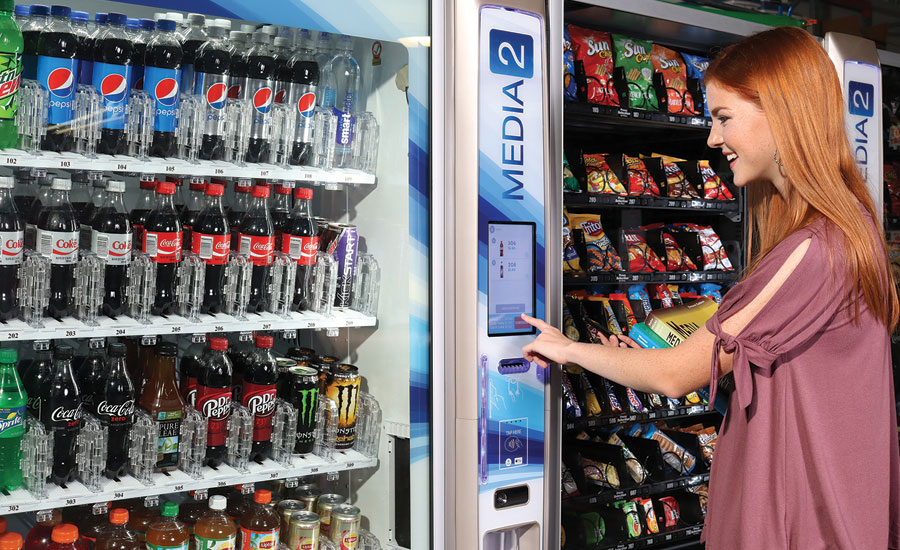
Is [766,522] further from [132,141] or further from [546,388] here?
[132,141]

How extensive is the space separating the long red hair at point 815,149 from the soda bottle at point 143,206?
4.79 ft

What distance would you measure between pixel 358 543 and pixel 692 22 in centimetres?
191

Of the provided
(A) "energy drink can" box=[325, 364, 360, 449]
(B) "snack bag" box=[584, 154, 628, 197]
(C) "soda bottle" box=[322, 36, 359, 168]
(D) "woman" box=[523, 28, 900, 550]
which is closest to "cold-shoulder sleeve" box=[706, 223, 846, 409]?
(D) "woman" box=[523, 28, 900, 550]

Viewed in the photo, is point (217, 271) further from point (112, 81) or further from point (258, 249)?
point (112, 81)

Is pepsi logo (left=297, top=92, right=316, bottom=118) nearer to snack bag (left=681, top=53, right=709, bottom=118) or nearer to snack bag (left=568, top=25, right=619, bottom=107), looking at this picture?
snack bag (left=568, top=25, right=619, bottom=107)

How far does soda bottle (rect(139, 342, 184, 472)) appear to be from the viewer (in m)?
2.16

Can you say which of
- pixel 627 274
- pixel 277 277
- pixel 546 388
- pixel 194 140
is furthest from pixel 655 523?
pixel 194 140

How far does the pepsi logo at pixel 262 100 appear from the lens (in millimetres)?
2209

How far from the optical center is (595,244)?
314 centimetres

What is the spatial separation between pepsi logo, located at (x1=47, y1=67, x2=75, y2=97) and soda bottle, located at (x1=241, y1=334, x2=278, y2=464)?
2.55 feet

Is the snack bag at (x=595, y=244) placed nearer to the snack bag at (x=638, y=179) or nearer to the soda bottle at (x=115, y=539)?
the snack bag at (x=638, y=179)

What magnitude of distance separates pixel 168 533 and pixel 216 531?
0.41 ft

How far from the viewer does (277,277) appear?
228cm

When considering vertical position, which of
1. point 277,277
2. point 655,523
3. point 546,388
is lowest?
point 655,523
